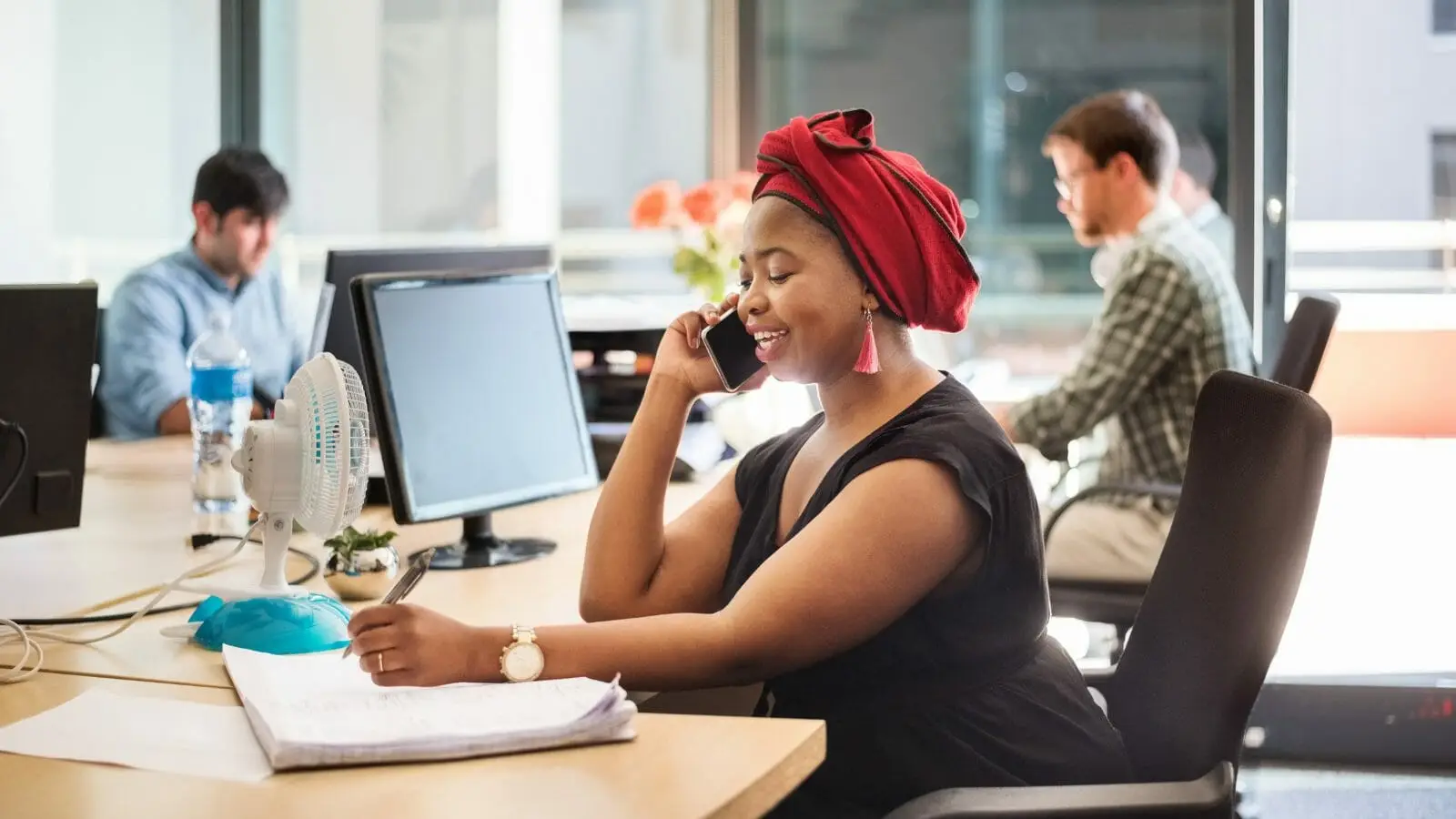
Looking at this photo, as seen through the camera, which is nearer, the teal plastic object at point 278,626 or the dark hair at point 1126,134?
the teal plastic object at point 278,626

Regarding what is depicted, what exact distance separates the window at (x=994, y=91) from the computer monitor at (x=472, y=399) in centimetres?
263

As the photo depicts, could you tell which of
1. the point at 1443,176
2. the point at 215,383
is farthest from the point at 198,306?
the point at 1443,176

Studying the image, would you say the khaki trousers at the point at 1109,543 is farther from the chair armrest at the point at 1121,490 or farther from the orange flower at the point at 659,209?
the orange flower at the point at 659,209

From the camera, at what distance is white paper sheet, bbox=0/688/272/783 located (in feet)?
3.83

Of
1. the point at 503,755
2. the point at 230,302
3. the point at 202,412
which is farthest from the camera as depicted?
the point at 230,302

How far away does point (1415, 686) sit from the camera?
342 cm

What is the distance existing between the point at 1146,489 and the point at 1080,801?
59.3 inches

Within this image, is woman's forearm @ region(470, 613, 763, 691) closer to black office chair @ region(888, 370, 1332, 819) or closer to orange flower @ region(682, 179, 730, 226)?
black office chair @ region(888, 370, 1332, 819)

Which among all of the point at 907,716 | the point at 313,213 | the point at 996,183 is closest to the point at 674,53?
the point at 996,183

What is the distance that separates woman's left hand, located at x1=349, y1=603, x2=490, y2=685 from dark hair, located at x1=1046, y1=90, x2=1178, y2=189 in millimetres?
2276

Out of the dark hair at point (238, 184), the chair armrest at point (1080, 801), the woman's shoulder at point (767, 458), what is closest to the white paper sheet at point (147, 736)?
the chair armrest at point (1080, 801)

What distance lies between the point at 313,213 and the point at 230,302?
2.01 metres

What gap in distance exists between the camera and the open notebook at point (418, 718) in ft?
3.78

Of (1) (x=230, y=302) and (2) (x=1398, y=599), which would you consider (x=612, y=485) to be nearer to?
(1) (x=230, y=302)
